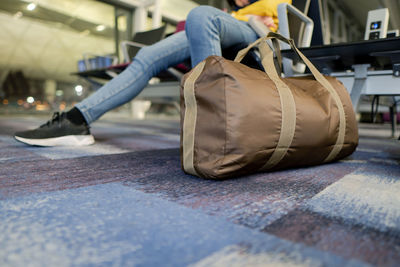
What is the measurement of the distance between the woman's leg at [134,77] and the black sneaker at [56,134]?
65 millimetres

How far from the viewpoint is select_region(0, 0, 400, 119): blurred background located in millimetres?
3939

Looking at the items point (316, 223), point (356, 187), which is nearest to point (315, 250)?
point (316, 223)

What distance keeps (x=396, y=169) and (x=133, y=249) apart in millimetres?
793

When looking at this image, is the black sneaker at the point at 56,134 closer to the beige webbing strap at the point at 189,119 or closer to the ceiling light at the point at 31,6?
the beige webbing strap at the point at 189,119

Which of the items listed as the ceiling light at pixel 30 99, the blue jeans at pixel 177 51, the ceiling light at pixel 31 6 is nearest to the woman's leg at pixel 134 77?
the blue jeans at pixel 177 51

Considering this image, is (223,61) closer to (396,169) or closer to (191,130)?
(191,130)

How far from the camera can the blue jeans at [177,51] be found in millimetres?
886

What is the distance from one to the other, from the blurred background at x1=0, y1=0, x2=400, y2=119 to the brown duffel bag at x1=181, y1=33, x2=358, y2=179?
3.55 meters

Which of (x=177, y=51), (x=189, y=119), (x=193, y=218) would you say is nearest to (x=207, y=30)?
(x=177, y=51)

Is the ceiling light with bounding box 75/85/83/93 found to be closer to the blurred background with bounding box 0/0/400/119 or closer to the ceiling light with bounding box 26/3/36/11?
the blurred background with bounding box 0/0/400/119

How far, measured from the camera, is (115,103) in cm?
109

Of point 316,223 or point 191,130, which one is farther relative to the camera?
point 191,130

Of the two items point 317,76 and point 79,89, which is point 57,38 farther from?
point 317,76

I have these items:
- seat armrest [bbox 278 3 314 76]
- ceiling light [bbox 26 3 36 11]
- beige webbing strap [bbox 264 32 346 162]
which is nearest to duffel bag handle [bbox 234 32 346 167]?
A: beige webbing strap [bbox 264 32 346 162]
